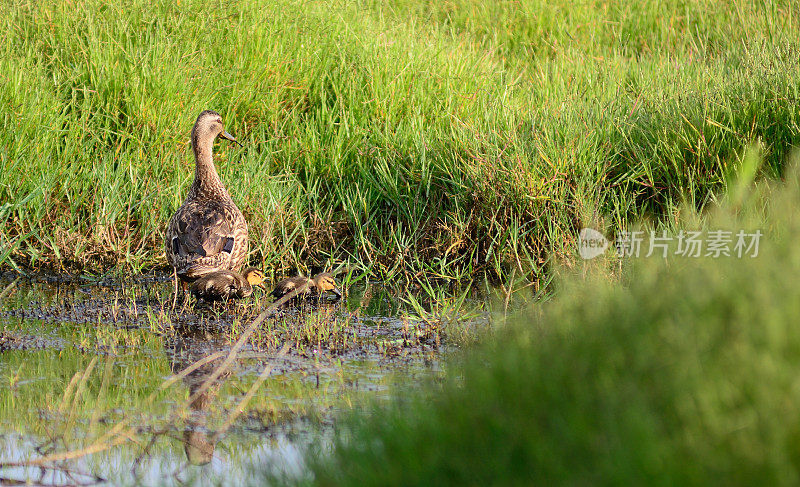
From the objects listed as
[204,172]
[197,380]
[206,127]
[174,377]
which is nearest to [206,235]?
[204,172]

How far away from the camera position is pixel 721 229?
3893 millimetres

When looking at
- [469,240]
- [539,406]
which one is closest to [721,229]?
[539,406]

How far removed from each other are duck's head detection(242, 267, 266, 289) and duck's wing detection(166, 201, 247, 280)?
0.32 feet

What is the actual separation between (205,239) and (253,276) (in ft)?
1.56

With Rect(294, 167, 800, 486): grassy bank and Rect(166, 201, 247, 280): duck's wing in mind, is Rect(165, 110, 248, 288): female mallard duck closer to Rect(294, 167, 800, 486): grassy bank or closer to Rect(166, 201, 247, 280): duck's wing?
Rect(166, 201, 247, 280): duck's wing

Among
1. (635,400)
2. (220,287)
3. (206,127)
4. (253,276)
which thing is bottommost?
(253,276)

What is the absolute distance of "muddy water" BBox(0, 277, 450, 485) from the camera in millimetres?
4191

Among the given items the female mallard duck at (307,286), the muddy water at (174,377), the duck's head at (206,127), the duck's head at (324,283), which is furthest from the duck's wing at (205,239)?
the duck's head at (206,127)

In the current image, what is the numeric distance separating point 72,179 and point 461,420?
5.70 meters

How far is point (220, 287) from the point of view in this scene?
674 centimetres

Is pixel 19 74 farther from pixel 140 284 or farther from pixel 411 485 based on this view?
pixel 411 485

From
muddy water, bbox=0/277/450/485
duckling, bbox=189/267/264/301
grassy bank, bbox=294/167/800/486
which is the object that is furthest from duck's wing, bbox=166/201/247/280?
grassy bank, bbox=294/167/800/486

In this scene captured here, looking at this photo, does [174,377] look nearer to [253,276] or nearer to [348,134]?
[253,276]

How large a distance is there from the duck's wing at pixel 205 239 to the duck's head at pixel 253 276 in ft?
0.32
